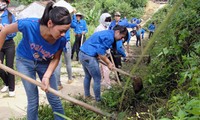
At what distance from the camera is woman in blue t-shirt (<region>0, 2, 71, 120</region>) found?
2727 mm

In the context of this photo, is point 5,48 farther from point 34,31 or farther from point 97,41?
point 34,31

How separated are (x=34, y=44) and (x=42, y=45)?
86mm

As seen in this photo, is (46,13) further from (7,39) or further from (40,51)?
(7,39)

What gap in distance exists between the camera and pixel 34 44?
9.82 ft

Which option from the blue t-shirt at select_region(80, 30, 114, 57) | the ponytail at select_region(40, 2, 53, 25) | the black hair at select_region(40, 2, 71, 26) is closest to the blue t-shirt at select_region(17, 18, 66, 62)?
the ponytail at select_region(40, 2, 53, 25)

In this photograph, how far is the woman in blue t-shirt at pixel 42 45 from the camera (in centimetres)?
273

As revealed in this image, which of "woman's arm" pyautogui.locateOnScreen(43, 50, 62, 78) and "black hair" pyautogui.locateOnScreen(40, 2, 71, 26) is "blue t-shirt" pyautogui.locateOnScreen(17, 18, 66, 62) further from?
"black hair" pyautogui.locateOnScreen(40, 2, 71, 26)

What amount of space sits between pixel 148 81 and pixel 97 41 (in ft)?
3.30

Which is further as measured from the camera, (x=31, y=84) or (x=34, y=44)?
(x=31, y=84)

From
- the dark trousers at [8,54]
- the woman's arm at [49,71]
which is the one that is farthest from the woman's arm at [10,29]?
the dark trousers at [8,54]

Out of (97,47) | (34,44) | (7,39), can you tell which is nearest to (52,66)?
(34,44)

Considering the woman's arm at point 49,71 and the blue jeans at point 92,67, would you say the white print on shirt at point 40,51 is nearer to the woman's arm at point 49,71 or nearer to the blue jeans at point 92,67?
A: the woman's arm at point 49,71

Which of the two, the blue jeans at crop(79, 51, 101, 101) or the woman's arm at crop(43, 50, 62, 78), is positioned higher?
the woman's arm at crop(43, 50, 62, 78)

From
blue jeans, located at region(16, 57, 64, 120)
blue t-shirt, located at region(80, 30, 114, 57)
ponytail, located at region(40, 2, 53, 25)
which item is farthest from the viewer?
blue t-shirt, located at region(80, 30, 114, 57)
